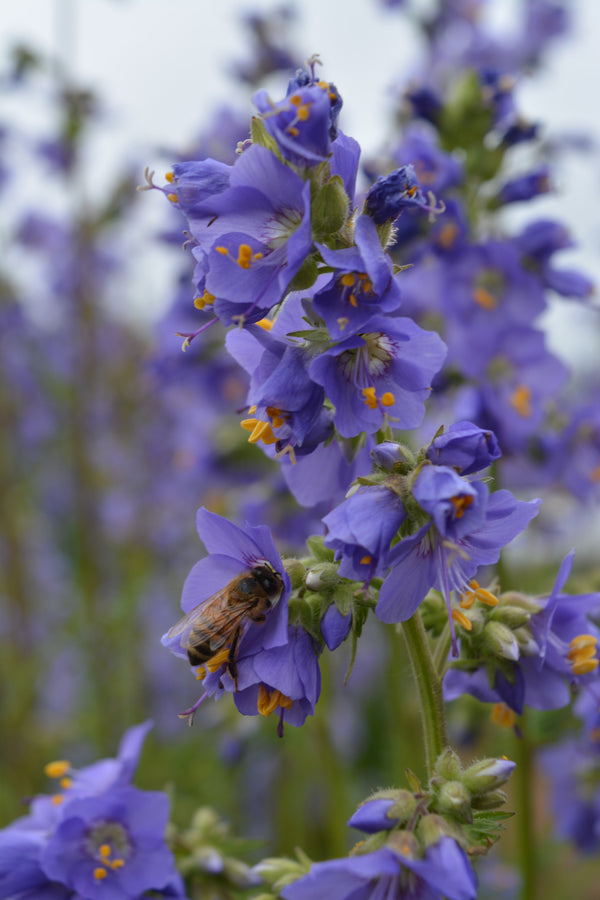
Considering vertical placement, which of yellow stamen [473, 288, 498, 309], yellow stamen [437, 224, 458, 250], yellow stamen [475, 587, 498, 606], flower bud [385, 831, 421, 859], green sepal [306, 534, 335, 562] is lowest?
flower bud [385, 831, 421, 859]

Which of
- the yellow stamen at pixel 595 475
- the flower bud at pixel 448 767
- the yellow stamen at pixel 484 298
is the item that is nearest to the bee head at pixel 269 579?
the flower bud at pixel 448 767

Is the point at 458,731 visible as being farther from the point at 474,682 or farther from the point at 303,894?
the point at 303,894

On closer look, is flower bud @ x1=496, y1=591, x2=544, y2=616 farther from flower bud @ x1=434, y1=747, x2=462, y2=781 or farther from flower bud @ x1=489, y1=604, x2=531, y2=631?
flower bud @ x1=434, y1=747, x2=462, y2=781

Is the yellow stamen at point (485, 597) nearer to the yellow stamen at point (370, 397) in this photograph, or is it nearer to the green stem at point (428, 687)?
the green stem at point (428, 687)

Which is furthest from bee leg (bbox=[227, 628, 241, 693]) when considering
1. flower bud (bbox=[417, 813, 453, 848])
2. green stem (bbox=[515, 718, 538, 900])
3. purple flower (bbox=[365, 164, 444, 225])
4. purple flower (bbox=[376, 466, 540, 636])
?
green stem (bbox=[515, 718, 538, 900])

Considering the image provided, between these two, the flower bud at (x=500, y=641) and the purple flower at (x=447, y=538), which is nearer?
the purple flower at (x=447, y=538)

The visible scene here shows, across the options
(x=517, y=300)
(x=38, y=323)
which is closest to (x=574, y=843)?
(x=517, y=300)

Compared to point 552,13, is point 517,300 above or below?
below
